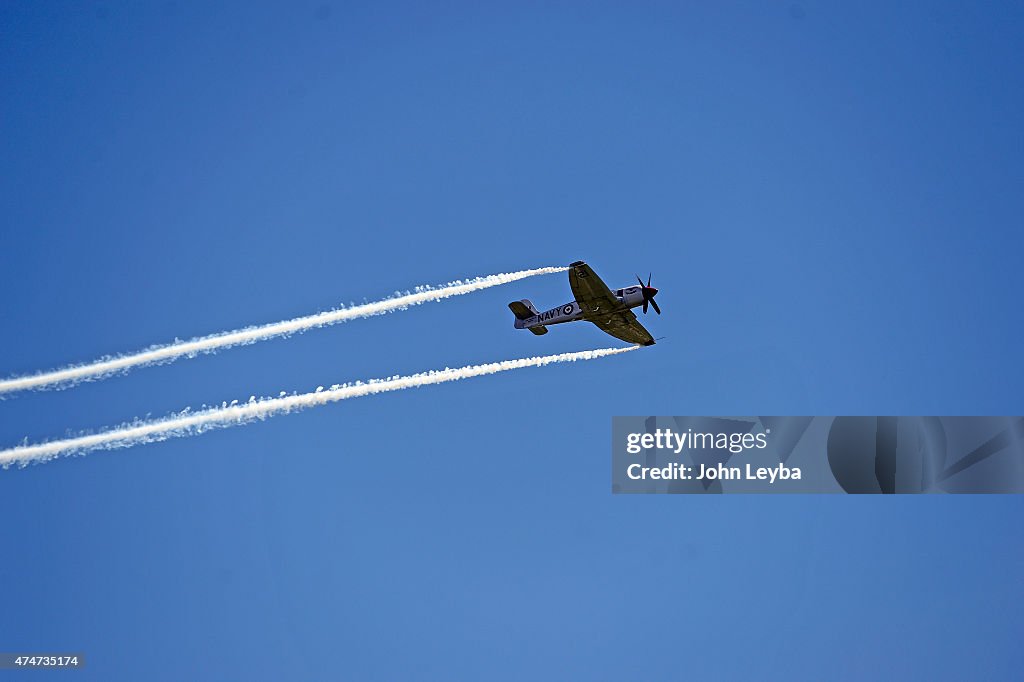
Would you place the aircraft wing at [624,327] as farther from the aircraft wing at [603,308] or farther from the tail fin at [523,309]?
the tail fin at [523,309]

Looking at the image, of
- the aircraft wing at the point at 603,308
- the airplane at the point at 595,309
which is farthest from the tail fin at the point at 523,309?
the aircraft wing at the point at 603,308

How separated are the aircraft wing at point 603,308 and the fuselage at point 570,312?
302 mm

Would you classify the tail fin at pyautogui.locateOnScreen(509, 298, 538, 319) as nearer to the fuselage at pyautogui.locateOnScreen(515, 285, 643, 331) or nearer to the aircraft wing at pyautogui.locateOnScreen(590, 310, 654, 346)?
the fuselage at pyautogui.locateOnScreen(515, 285, 643, 331)

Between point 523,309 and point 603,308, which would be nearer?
point 603,308

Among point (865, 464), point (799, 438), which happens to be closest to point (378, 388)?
point (799, 438)

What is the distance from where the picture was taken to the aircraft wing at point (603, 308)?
56.2 m

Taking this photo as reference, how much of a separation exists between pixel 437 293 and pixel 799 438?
19.6 metres

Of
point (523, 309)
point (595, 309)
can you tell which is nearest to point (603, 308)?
point (595, 309)

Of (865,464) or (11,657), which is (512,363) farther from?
(11,657)

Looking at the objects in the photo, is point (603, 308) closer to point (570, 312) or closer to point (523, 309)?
point (570, 312)

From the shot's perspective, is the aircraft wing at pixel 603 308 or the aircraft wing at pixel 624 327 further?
the aircraft wing at pixel 624 327

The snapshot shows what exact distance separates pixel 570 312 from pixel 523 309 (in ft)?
11.5

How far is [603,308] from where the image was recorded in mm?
58000

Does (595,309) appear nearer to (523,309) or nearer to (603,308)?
(603,308)
